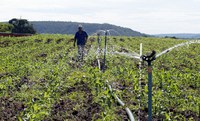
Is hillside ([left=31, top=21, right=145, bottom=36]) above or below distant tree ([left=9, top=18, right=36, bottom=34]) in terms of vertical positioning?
below

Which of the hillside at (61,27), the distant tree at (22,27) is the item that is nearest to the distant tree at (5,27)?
the distant tree at (22,27)

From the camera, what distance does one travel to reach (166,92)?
9.87m

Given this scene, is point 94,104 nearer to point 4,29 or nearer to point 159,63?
point 159,63

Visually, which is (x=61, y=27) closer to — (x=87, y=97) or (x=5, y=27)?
(x=5, y=27)

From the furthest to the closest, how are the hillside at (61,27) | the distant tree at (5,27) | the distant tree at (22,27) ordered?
the hillside at (61,27)
the distant tree at (22,27)
the distant tree at (5,27)

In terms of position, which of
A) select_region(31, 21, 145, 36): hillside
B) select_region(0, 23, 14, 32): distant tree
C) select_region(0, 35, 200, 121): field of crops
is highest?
select_region(0, 35, 200, 121): field of crops

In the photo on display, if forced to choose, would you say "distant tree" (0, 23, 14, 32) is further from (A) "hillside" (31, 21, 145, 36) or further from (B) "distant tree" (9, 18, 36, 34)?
(A) "hillside" (31, 21, 145, 36)

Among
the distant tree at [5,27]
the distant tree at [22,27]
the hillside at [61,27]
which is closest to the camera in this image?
the distant tree at [5,27]

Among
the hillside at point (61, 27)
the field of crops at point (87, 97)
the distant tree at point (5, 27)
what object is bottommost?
the hillside at point (61, 27)

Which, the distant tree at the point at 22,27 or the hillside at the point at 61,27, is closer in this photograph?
the distant tree at the point at 22,27

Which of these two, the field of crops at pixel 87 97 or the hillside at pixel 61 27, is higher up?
the field of crops at pixel 87 97

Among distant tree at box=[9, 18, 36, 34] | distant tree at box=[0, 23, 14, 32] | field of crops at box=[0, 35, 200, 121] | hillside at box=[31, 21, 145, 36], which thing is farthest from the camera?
hillside at box=[31, 21, 145, 36]

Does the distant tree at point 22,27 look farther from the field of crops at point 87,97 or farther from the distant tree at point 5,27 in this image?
the field of crops at point 87,97

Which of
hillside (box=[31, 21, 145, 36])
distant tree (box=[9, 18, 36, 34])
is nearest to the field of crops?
distant tree (box=[9, 18, 36, 34])
